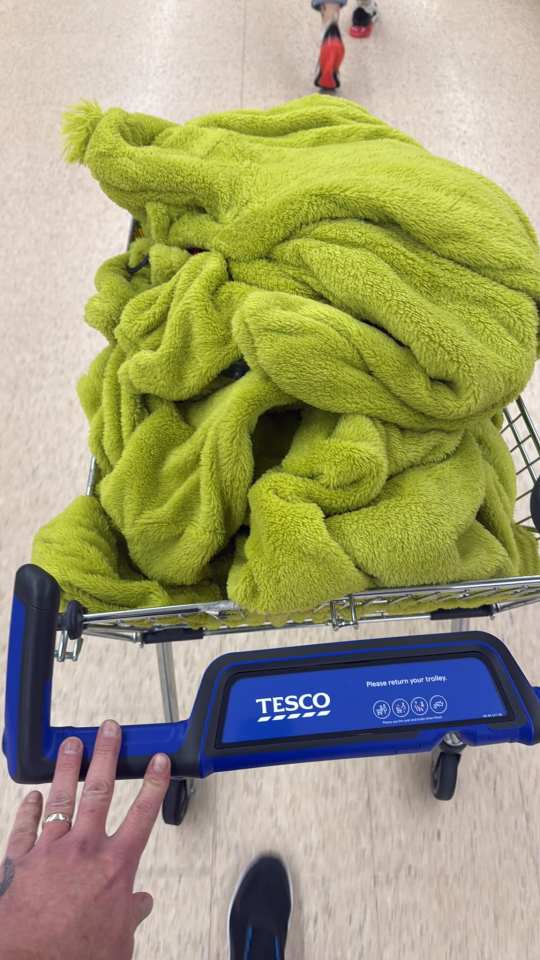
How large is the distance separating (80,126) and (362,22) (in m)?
1.45

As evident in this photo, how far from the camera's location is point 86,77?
156cm

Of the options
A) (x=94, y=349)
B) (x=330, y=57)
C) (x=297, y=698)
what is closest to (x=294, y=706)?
(x=297, y=698)

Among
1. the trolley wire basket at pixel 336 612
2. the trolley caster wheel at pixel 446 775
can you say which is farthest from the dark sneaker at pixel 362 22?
the trolley caster wheel at pixel 446 775

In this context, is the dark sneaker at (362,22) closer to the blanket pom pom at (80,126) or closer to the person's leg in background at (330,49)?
the person's leg in background at (330,49)

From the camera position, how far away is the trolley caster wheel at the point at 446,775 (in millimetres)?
785

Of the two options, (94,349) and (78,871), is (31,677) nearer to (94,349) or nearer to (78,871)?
(78,871)

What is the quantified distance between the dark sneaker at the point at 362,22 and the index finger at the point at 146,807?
6.18ft

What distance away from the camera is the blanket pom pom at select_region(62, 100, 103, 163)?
60cm

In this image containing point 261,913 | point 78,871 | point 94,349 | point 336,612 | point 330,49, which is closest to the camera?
point 78,871

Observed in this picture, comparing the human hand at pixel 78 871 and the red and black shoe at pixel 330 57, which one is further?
the red and black shoe at pixel 330 57

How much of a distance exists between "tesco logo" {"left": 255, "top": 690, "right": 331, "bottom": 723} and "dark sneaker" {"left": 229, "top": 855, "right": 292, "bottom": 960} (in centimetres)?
44

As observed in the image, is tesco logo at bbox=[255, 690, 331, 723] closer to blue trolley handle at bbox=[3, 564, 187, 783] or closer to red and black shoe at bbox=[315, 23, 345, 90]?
blue trolley handle at bbox=[3, 564, 187, 783]

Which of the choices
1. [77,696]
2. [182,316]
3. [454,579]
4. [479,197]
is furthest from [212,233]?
[77,696]

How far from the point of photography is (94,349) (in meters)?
1.15
